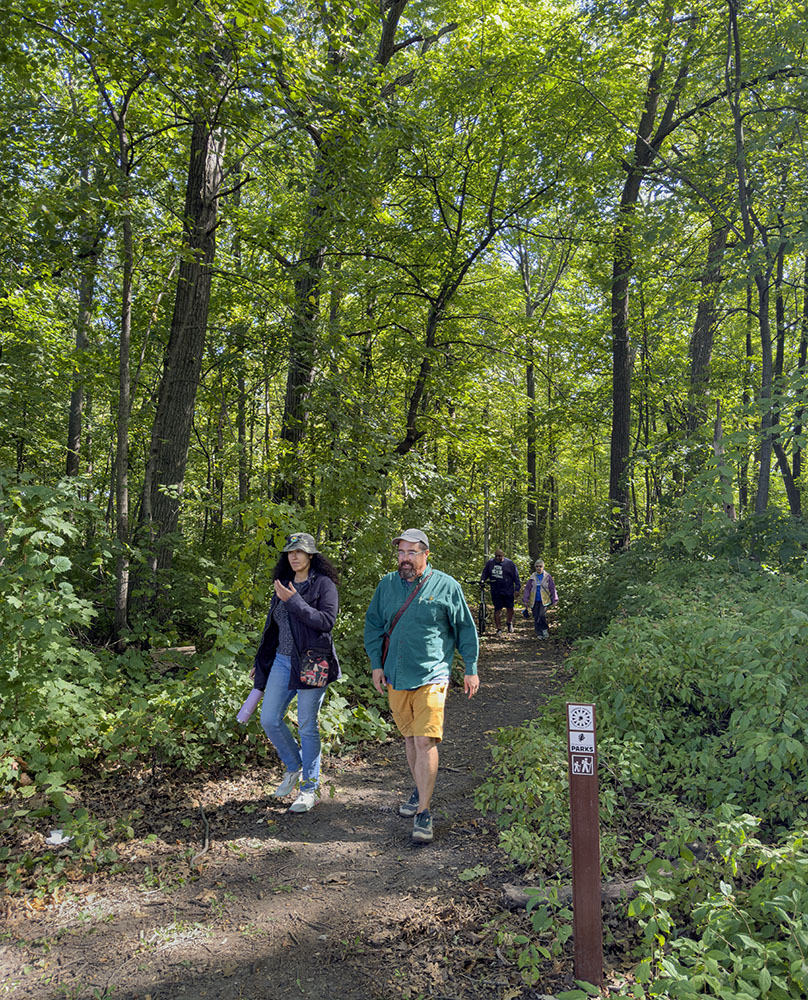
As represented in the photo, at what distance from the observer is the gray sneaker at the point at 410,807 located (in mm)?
4871

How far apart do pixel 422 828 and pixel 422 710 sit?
0.82 meters

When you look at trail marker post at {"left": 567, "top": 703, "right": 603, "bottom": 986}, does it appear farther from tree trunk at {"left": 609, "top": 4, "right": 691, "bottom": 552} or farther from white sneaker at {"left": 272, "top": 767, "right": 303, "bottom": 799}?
tree trunk at {"left": 609, "top": 4, "right": 691, "bottom": 552}

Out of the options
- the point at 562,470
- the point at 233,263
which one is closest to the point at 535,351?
the point at 233,263

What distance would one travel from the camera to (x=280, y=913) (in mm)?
3604

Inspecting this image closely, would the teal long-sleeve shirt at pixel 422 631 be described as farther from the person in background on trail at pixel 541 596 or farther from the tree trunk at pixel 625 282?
the person in background on trail at pixel 541 596

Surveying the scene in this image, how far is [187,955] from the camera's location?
3229 mm

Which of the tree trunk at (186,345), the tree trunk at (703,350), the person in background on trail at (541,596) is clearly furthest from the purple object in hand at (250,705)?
the tree trunk at (703,350)

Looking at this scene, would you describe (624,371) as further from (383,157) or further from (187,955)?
(187,955)

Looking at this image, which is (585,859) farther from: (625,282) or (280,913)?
(625,282)

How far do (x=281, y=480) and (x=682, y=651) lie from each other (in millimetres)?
5809

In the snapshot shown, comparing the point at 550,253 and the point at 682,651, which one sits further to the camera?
the point at 550,253

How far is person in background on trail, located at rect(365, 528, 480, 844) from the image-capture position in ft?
14.6

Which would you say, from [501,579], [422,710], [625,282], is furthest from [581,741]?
[625,282]

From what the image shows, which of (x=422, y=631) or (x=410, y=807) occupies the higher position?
(x=422, y=631)
